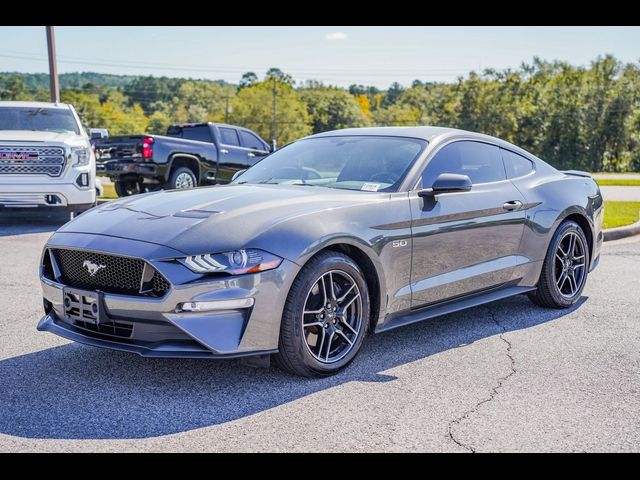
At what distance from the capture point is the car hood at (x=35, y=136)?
1133 centimetres

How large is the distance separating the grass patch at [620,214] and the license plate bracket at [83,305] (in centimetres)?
923

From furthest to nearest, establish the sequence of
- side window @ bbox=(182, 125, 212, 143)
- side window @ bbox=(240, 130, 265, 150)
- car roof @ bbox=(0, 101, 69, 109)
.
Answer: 1. side window @ bbox=(240, 130, 265, 150)
2. side window @ bbox=(182, 125, 212, 143)
3. car roof @ bbox=(0, 101, 69, 109)

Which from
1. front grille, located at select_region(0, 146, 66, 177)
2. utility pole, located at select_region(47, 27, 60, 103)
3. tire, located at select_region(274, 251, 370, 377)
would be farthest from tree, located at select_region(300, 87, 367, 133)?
Answer: tire, located at select_region(274, 251, 370, 377)

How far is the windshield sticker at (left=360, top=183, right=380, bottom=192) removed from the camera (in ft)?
16.5

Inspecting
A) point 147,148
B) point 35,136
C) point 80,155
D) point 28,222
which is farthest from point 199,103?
point 80,155

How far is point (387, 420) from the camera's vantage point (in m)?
3.71

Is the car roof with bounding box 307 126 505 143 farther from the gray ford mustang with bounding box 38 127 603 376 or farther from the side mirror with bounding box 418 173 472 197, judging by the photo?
the side mirror with bounding box 418 173 472 197

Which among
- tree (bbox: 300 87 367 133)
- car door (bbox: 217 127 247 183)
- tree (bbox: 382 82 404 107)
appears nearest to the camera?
car door (bbox: 217 127 247 183)

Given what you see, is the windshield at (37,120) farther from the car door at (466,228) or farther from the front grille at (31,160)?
the car door at (466,228)

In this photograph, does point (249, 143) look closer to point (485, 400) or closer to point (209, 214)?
point (209, 214)

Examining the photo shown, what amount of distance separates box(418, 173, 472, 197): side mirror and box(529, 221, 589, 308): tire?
154cm

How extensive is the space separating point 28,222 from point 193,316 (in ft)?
32.0

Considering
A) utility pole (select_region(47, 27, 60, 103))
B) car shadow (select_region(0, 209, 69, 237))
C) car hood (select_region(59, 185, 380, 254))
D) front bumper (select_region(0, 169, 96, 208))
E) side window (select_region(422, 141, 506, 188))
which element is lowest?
car shadow (select_region(0, 209, 69, 237))
